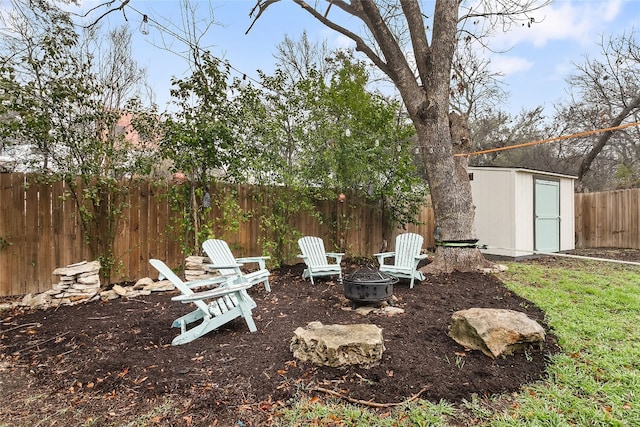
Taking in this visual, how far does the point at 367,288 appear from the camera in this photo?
3.73 meters

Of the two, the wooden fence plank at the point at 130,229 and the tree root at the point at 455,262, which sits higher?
the wooden fence plank at the point at 130,229

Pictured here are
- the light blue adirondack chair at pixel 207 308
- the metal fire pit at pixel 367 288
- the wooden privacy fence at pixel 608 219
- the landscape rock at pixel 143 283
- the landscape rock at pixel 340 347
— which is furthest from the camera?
the wooden privacy fence at pixel 608 219

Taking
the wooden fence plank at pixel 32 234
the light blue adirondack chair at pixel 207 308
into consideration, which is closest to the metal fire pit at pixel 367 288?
the light blue adirondack chair at pixel 207 308

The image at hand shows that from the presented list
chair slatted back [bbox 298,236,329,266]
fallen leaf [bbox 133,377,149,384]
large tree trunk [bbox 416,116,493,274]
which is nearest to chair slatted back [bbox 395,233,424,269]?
large tree trunk [bbox 416,116,493,274]

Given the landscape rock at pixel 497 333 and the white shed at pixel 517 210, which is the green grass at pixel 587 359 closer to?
the landscape rock at pixel 497 333

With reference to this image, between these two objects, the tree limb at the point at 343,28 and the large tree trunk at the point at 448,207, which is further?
the tree limb at the point at 343,28

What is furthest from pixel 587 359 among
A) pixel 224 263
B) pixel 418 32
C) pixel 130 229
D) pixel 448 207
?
pixel 130 229

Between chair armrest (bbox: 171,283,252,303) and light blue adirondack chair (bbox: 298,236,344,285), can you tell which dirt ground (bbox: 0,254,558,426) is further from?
light blue adirondack chair (bbox: 298,236,344,285)

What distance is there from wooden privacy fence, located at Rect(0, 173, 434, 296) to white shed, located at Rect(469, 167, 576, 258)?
3988mm

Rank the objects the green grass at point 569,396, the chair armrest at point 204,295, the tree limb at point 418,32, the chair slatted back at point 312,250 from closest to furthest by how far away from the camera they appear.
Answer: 1. the green grass at point 569,396
2. the chair armrest at point 204,295
3. the chair slatted back at point 312,250
4. the tree limb at point 418,32

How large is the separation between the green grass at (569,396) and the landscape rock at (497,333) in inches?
8.2

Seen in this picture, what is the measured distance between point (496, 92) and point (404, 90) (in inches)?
352

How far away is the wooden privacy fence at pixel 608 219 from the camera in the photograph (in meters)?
9.48

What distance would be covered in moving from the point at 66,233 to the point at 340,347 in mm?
4083
